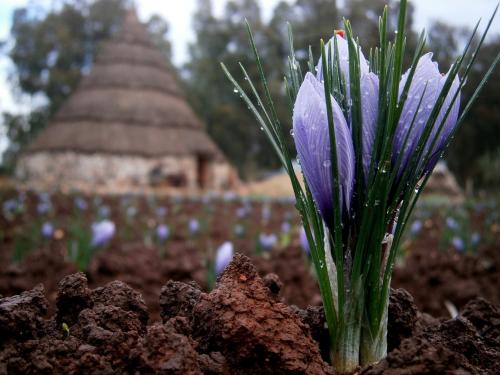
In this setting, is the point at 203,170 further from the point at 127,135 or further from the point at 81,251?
the point at 81,251

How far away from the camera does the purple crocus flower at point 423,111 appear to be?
79 cm

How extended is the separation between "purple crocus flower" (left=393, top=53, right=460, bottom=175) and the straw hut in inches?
731

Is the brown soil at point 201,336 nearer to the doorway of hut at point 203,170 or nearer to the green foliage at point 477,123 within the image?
the doorway of hut at point 203,170

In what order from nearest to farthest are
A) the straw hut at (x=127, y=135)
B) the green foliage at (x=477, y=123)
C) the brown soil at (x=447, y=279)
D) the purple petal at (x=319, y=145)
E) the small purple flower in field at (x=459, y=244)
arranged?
the purple petal at (x=319, y=145) < the brown soil at (x=447, y=279) < the small purple flower in field at (x=459, y=244) < the straw hut at (x=127, y=135) < the green foliage at (x=477, y=123)

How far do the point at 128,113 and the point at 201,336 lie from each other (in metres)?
21.4

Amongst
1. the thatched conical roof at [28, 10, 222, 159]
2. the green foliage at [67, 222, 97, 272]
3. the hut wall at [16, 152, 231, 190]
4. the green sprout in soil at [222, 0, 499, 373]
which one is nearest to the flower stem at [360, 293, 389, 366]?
the green sprout in soil at [222, 0, 499, 373]

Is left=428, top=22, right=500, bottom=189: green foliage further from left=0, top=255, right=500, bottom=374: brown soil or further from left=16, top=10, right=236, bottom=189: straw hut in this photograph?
left=0, top=255, right=500, bottom=374: brown soil

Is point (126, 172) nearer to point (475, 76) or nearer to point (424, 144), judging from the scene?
point (475, 76)

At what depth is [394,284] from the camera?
3.24 m

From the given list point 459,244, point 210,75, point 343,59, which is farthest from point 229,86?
point 343,59

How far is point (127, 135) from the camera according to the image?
2064cm

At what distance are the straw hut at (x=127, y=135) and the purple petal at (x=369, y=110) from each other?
18.6 meters

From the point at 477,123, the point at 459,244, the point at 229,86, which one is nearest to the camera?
the point at 459,244

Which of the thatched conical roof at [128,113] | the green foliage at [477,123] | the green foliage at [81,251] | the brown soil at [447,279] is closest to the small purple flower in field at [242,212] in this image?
the brown soil at [447,279]
